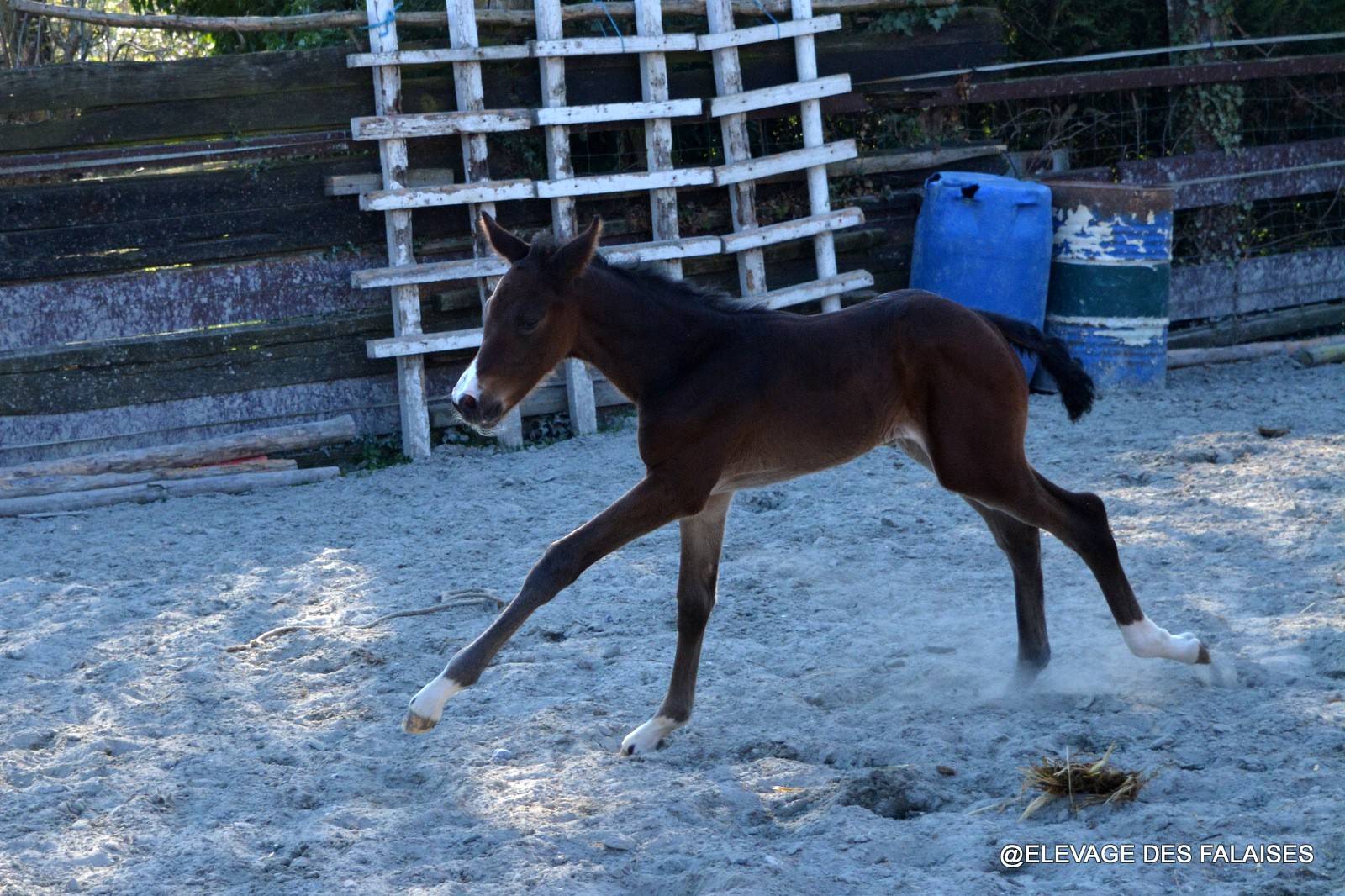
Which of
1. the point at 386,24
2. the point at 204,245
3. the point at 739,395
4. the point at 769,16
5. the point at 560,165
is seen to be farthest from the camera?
the point at 769,16

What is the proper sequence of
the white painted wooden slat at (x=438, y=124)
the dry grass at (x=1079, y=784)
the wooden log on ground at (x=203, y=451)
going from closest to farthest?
the dry grass at (x=1079, y=784) < the wooden log on ground at (x=203, y=451) < the white painted wooden slat at (x=438, y=124)

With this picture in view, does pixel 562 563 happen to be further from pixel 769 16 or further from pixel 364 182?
pixel 769 16

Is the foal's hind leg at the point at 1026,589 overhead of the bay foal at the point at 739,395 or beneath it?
beneath

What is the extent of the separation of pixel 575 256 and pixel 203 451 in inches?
175

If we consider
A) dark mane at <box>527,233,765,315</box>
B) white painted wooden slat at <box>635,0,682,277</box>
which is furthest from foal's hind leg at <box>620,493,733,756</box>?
white painted wooden slat at <box>635,0,682,277</box>

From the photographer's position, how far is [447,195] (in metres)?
7.93

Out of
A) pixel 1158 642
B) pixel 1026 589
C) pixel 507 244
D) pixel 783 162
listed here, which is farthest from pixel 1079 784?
pixel 783 162

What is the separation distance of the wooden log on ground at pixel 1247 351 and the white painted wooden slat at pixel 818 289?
8.22 ft

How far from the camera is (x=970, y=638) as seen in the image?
4.83 metres

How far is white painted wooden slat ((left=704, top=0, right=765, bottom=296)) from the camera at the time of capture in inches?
339

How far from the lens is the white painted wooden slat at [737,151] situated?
8.62 meters

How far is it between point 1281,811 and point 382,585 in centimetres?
388

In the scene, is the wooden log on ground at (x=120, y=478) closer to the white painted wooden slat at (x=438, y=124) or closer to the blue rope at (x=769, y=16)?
the white painted wooden slat at (x=438, y=124)

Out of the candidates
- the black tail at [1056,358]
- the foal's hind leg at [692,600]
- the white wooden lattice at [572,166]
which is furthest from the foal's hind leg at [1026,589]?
the white wooden lattice at [572,166]
